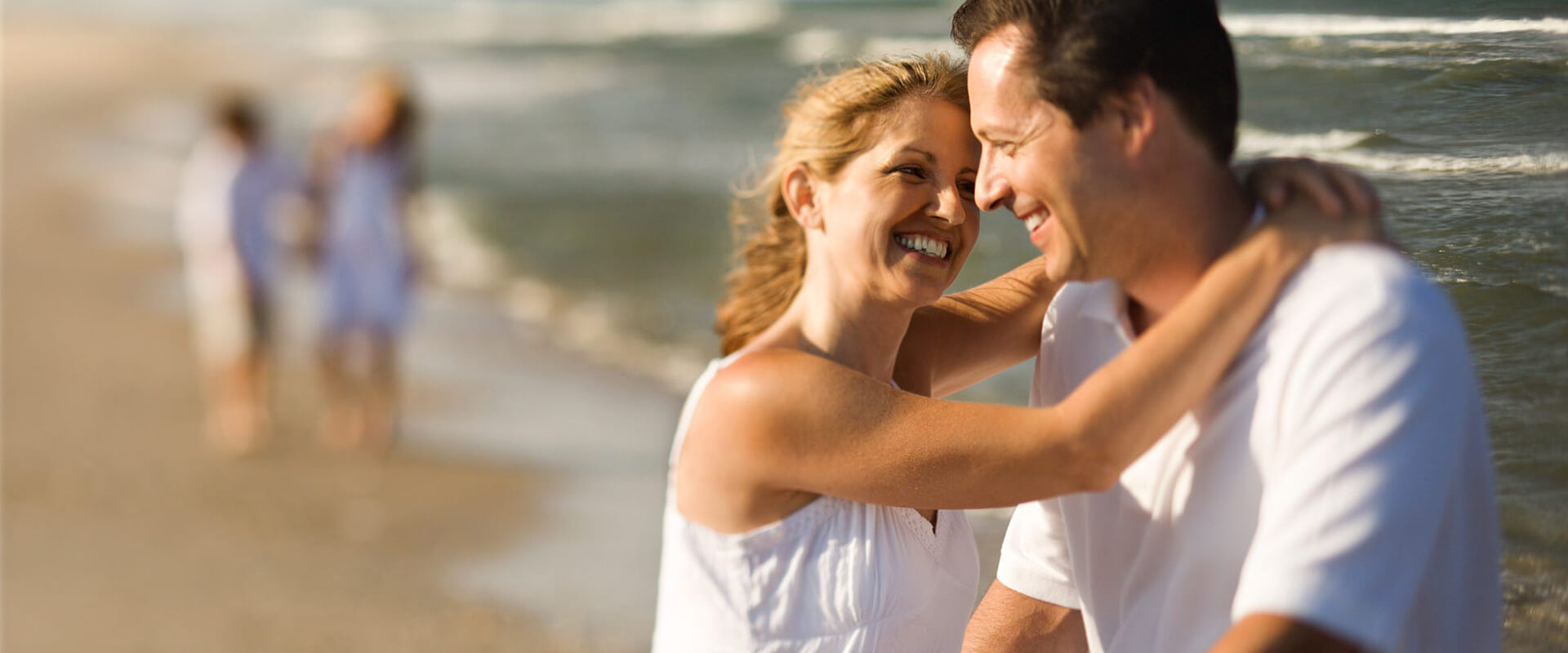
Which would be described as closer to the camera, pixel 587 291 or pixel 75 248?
pixel 587 291

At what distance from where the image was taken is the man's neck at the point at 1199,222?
1867 mm

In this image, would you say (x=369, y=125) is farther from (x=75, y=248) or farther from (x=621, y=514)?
(x=75, y=248)

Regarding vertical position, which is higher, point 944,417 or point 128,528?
point 944,417

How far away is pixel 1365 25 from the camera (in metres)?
2.33

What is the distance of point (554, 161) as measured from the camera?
20094 mm

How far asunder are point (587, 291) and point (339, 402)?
3.67 m

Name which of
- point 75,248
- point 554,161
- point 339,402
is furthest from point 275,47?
point 339,402

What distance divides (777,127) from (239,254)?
10.4 m

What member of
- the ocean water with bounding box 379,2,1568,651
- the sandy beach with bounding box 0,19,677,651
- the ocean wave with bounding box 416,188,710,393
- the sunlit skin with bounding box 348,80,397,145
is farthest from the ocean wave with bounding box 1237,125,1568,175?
the ocean wave with bounding box 416,188,710,393

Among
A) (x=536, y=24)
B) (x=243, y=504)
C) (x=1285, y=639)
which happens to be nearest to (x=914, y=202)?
(x=1285, y=639)

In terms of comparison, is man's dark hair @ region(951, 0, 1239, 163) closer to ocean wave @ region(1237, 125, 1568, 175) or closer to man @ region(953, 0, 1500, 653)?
man @ region(953, 0, 1500, 653)

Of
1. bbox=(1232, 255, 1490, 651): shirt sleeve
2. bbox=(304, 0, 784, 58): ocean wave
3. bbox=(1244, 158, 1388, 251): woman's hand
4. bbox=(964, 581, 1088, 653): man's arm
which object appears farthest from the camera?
bbox=(304, 0, 784, 58): ocean wave

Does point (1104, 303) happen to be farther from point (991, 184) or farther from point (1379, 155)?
point (1379, 155)

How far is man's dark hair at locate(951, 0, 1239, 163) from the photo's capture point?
1.80 meters
